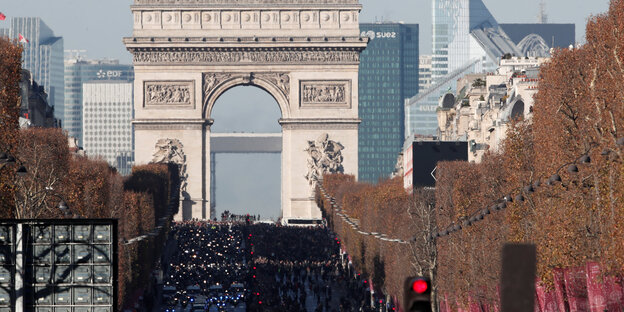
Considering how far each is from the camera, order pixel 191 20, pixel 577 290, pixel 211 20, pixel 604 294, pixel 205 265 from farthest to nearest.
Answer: pixel 211 20 < pixel 191 20 < pixel 205 265 < pixel 577 290 < pixel 604 294

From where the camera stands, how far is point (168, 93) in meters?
114

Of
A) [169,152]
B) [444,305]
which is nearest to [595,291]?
[444,305]

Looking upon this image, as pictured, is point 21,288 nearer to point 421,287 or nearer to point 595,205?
point 421,287

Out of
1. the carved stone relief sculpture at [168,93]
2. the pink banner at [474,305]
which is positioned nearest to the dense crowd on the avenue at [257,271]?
the carved stone relief sculpture at [168,93]

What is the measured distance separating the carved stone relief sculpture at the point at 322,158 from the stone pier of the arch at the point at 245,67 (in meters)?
0.33

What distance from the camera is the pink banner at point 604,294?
31.0m

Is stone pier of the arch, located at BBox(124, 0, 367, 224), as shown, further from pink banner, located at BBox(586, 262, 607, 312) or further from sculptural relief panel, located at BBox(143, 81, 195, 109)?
pink banner, located at BBox(586, 262, 607, 312)

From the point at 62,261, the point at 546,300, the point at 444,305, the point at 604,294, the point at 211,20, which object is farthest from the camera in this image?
the point at 211,20

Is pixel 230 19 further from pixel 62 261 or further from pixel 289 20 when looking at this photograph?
pixel 62 261

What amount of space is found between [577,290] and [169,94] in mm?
81918

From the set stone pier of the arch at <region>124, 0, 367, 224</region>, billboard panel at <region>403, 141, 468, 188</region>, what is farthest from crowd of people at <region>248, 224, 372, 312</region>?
stone pier of the arch at <region>124, 0, 367, 224</region>

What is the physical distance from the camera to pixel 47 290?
24.0 m

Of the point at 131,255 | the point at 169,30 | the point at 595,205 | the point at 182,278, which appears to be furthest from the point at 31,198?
the point at 169,30

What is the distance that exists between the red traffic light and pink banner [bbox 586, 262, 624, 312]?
18.8 m
